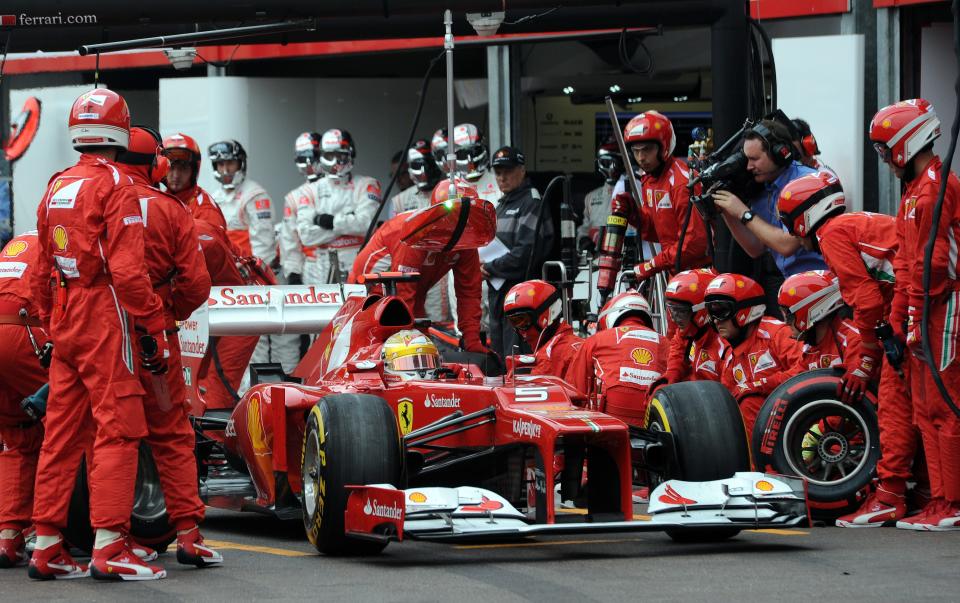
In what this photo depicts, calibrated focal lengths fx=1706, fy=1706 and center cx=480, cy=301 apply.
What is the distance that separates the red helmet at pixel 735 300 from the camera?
9766 millimetres

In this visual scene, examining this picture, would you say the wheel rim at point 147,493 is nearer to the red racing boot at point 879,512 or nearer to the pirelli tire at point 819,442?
the pirelli tire at point 819,442

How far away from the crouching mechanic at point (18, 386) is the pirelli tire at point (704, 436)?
9.98ft

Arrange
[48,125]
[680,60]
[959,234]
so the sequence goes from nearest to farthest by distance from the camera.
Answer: [959,234] < [680,60] < [48,125]

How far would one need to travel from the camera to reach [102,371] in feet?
24.6

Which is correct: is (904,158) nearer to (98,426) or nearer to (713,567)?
(713,567)

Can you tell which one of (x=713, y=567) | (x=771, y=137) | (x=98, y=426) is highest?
(x=771, y=137)

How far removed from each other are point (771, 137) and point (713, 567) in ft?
12.9

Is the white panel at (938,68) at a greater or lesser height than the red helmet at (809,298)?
greater

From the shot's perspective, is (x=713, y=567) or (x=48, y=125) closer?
(x=713, y=567)

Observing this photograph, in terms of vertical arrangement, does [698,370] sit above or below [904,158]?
below

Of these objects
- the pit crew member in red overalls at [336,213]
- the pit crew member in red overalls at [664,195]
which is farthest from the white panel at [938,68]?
the pit crew member in red overalls at [336,213]

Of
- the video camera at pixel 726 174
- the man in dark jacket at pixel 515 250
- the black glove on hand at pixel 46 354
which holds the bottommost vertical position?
the black glove on hand at pixel 46 354

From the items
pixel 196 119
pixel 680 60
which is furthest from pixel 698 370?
pixel 196 119

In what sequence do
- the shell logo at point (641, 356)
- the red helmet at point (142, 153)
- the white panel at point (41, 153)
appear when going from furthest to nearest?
the white panel at point (41, 153), the shell logo at point (641, 356), the red helmet at point (142, 153)
